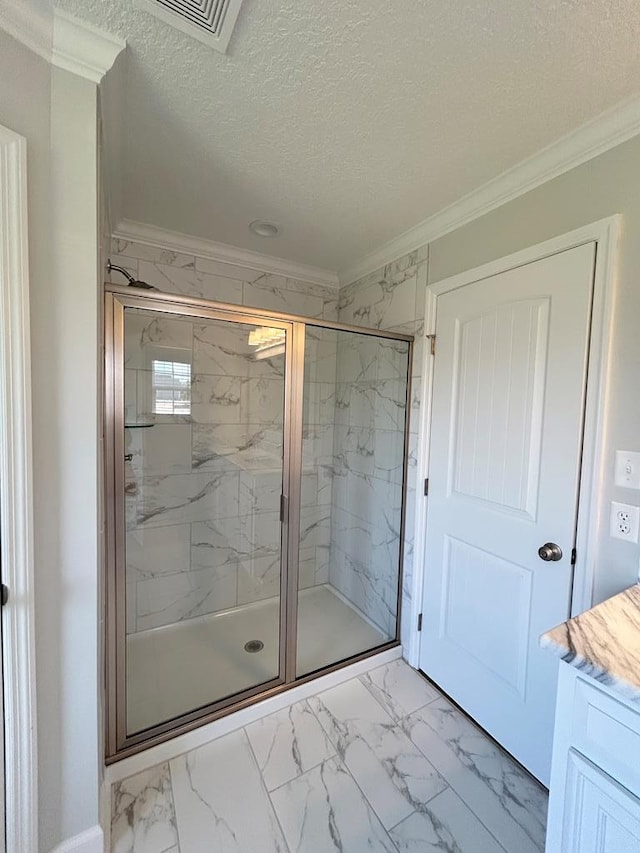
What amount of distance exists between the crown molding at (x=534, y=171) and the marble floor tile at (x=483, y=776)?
2347mm

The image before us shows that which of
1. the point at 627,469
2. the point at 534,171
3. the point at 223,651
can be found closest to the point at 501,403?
the point at 627,469

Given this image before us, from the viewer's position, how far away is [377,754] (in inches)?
59.4

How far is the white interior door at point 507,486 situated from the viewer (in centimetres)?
134

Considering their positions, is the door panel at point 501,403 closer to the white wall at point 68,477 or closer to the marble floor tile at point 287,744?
the marble floor tile at point 287,744

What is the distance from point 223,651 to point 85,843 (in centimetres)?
99

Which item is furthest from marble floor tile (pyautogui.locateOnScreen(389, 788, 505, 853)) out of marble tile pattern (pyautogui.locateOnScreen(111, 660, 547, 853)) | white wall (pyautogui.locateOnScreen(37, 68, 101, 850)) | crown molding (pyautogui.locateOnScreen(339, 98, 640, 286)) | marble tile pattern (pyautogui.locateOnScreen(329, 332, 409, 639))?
crown molding (pyautogui.locateOnScreen(339, 98, 640, 286))

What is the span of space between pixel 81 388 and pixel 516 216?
175 centimetres

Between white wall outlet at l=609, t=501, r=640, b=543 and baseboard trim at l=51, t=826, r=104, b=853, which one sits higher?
white wall outlet at l=609, t=501, r=640, b=543

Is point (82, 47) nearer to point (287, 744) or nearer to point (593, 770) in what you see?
point (593, 770)

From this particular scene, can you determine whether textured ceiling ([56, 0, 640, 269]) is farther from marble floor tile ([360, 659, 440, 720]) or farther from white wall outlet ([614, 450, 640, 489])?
marble floor tile ([360, 659, 440, 720])

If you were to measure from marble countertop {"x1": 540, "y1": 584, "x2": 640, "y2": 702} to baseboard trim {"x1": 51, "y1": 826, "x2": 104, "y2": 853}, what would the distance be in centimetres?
145

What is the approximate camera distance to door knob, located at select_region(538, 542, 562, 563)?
4.42ft

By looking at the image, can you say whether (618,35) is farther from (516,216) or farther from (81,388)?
(81,388)

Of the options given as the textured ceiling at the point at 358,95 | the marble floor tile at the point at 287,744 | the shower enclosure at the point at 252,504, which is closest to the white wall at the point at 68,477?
the textured ceiling at the point at 358,95
